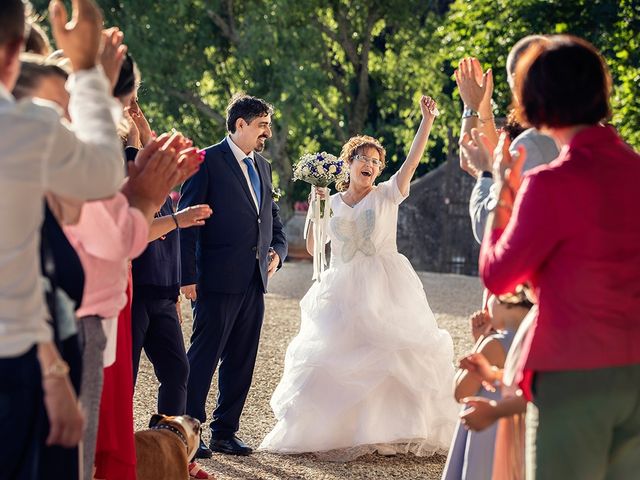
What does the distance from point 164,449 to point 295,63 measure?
2245 centimetres

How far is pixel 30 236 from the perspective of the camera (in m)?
2.73

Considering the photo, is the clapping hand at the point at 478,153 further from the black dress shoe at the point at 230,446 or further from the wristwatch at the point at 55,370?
the black dress shoe at the point at 230,446

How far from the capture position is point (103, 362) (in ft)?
11.5

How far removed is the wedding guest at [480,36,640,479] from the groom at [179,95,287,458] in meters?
3.90

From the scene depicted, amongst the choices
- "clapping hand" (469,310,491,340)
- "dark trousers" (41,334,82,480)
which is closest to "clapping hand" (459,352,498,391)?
"clapping hand" (469,310,491,340)

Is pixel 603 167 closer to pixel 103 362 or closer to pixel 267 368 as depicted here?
pixel 103 362

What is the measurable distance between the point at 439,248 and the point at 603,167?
74.3ft

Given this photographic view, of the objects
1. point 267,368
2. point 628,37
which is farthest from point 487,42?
point 267,368

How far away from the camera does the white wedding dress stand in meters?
6.97

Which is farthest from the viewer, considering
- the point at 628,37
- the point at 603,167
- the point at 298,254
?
the point at 298,254

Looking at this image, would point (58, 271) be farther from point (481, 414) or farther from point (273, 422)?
point (273, 422)

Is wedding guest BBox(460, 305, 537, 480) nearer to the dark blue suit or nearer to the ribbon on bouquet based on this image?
the dark blue suit

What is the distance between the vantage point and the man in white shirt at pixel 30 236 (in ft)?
8.75

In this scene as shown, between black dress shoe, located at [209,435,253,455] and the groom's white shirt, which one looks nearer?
black dress shoe, located at [209,435,253,455]
